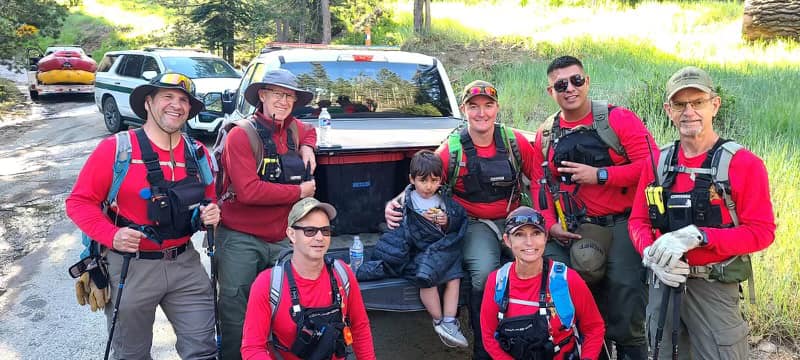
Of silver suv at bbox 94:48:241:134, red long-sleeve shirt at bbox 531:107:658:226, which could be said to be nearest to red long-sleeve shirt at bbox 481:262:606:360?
red long-sleeve shirt at bbox 531:107:658:226

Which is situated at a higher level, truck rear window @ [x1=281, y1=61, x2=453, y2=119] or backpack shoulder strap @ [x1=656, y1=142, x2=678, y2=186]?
truck rear window @ [x1=281, y1=61, x2=453, y2=119]

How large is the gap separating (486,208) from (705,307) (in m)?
1.37

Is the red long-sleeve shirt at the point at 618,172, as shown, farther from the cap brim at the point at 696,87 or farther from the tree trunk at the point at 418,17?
the tree trunk at the point at 418,17

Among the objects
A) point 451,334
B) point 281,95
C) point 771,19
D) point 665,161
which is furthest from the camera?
point 771,19

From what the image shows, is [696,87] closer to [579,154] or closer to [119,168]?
[579,154]

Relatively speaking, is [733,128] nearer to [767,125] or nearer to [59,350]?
[767,125]

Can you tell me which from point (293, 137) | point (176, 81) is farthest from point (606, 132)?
point (176, 81)

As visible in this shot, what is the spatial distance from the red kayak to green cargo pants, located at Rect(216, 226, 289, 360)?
1762 centimetres

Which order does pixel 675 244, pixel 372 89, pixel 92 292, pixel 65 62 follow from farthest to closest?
pixel 65 62
pixel 372 89
pixel 92 292
pixel 675 244

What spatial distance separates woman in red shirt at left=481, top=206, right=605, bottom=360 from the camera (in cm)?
299

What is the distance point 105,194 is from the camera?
302 cm

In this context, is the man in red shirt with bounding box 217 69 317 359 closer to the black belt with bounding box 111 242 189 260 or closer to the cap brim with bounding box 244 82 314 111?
the cap brim with bounding box 244 82 314 111

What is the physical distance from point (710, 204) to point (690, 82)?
1.90 ft

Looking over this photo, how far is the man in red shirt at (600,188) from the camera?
3.45 metres
